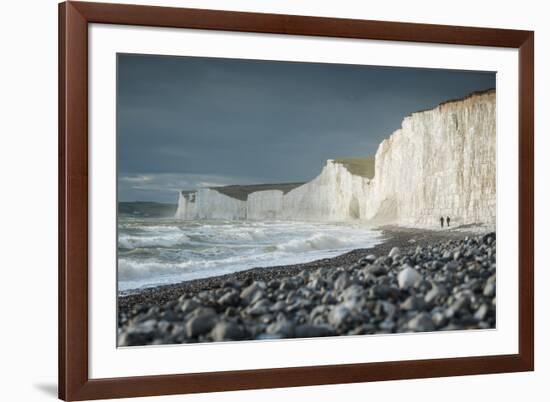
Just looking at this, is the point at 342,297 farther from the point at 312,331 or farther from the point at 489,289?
the point at 489,289

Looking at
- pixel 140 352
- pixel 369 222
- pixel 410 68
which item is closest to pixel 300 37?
pixel 410 68

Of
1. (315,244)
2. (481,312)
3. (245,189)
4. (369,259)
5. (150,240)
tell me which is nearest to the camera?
(150,240)

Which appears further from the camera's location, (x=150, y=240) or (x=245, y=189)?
(x=245, y=189)

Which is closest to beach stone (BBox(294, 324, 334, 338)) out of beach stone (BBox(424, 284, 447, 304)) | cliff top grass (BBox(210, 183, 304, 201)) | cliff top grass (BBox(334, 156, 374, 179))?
beach stone (BBox(424, 284, 447, 304))

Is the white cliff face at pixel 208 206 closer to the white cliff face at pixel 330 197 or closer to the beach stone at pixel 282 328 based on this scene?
the white cliff face at pixel 330 197

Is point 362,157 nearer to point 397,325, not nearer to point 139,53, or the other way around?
point 397,325

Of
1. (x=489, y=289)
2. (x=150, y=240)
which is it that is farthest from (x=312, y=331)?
(x=489, y=289)

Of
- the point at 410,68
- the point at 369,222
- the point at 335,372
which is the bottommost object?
the point at 335,372

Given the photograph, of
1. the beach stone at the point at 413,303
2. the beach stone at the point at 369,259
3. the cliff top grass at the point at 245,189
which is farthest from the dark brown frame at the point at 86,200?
the cliff top grass at the point at 245,189
